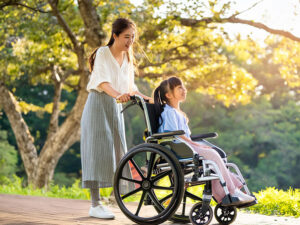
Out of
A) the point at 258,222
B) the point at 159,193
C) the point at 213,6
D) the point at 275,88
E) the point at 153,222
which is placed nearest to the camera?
the point at 153,222

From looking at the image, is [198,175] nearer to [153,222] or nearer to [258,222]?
[153,222]

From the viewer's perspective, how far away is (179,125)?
3277mm

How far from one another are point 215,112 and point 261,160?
3.44 metres

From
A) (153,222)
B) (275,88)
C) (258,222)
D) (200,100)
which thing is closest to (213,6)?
(258,222)

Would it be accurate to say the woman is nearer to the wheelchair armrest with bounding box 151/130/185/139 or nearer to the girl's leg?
the girl's leg

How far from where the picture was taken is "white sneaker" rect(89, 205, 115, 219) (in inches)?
130

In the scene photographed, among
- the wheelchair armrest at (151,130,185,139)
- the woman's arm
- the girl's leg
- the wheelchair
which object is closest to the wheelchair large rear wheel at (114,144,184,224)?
the wheelchair

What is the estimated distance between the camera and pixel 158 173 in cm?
309

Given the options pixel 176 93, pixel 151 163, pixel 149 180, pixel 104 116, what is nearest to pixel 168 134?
pixel 151 163

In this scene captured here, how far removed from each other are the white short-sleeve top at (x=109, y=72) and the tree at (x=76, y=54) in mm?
4413

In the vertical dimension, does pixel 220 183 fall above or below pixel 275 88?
below

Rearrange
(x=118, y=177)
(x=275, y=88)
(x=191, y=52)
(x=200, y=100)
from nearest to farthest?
(x=118, y=177) < (x=191, y=52) < (x=200, y=100) < (x=275, y=88)

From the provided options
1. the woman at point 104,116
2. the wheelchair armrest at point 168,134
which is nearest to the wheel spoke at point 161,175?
the wheelchair armrest at point 168,134

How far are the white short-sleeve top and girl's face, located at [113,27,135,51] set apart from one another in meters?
0.10
